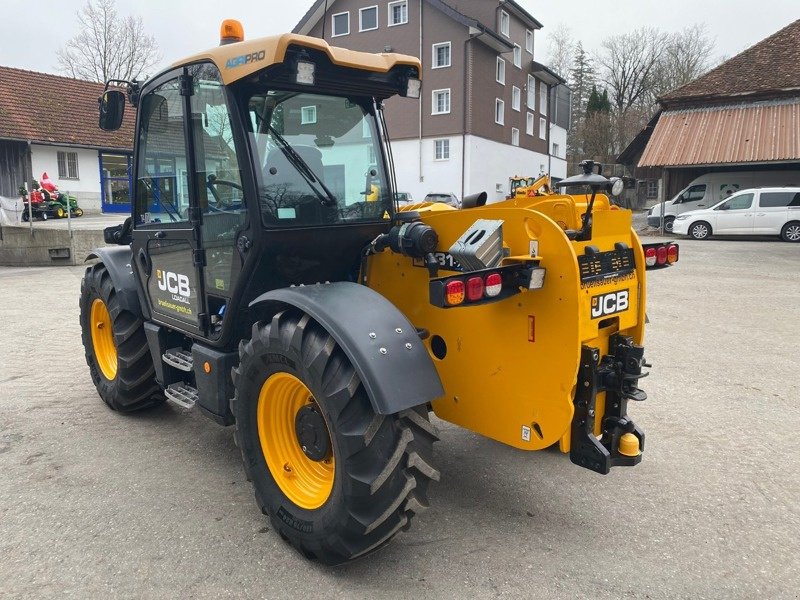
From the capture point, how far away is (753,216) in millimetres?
19234

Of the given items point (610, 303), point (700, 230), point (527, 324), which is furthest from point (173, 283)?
point (700, 230)

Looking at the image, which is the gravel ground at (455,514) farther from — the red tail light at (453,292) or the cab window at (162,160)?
the cab window at (162,160)

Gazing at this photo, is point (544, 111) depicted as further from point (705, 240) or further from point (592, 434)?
point (592, 434)

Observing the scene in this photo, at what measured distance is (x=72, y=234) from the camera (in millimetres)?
14211

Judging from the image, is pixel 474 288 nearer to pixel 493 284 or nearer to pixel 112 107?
pixel 493 284

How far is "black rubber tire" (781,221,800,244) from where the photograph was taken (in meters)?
18.6

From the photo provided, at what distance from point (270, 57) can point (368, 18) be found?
3248 cm

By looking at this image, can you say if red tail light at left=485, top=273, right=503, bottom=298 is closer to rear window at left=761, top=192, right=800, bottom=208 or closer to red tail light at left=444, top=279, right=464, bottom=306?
red tail light at left=444, top=279, right=464, bottom=306

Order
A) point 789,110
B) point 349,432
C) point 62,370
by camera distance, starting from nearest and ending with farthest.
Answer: point 349,432
point 62,370
point 789,110

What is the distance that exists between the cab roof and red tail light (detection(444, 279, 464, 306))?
4.31ft

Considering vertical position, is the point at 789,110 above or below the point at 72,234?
above

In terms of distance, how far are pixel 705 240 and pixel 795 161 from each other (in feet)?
12.5

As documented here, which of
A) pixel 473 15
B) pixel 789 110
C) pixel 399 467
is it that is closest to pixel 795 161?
pixel 789 110

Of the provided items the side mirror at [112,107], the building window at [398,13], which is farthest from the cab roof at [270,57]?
the building window at [398,13]
